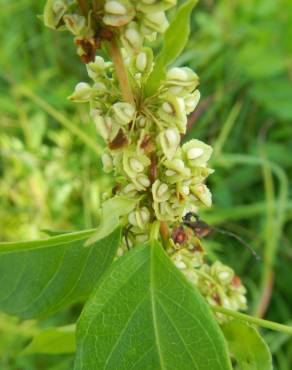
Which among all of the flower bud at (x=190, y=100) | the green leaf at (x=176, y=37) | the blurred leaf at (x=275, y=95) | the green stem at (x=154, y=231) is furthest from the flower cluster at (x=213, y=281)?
the blurred leaf at (x=275, y=95)

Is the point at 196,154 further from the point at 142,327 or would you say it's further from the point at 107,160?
the point at 142,327

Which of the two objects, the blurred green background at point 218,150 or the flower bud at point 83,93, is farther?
the blurred green background at point 218,150

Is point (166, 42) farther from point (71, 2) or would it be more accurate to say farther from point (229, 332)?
point (229, 332)

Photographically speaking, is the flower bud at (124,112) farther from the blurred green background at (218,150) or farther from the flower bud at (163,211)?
the blurred green background at (218,150)

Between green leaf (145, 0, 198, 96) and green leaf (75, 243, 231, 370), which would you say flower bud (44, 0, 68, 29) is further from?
green leaf (75, 243, 231, 370)

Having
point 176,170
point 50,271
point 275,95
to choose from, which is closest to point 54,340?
point 50,271
